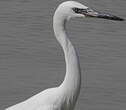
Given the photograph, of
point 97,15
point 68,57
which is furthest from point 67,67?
point 97,15

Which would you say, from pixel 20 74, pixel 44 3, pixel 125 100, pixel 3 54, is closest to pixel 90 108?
pixel 125 100

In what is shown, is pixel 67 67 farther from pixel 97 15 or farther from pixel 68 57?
pixel 97 15

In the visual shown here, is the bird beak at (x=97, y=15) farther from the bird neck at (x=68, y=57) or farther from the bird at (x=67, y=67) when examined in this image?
the bird neck at (x=68, y=57)

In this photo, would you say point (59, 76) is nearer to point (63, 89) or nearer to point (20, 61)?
point (20, 61)

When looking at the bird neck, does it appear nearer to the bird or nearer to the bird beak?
the bird

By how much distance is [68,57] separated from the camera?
8.39 metres

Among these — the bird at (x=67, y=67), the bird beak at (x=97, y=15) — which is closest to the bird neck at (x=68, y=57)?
the bird at (x=67, y=67)

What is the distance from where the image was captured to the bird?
27.1 ft

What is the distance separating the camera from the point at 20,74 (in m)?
11.5

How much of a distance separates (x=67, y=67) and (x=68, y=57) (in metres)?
0.16

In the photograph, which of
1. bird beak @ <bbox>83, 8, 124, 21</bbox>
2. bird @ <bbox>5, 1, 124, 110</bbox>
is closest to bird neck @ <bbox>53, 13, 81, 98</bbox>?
bird @ <bbox>5, 1, 124, 110</bbox>

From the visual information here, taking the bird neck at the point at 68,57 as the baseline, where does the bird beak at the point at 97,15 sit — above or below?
above

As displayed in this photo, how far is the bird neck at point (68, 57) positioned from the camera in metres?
8.29

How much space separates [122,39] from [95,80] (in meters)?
1.83
